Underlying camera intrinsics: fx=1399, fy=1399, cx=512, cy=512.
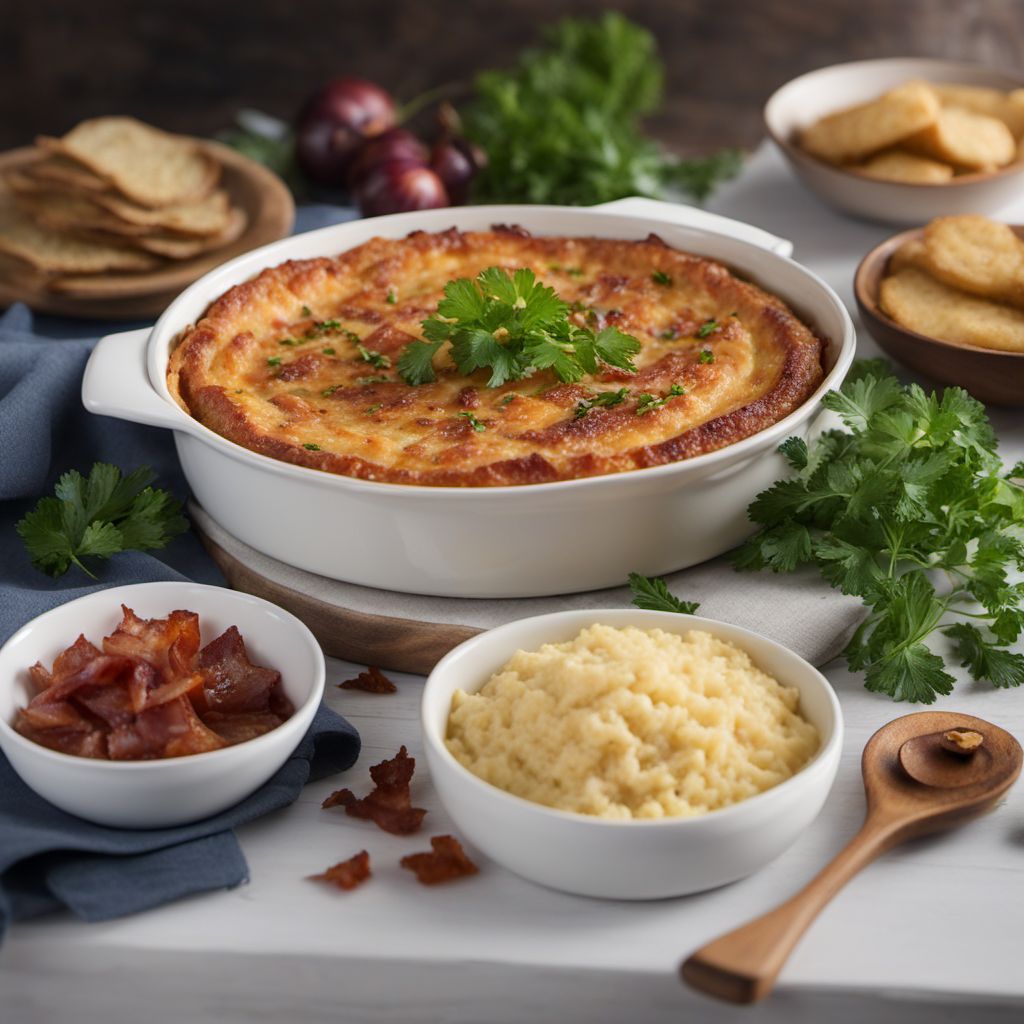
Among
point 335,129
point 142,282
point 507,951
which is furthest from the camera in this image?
point 335,129

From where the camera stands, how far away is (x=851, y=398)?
3275 mm

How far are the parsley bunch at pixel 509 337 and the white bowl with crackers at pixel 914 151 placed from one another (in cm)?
189

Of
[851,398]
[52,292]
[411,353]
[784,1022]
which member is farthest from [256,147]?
[784,1022]

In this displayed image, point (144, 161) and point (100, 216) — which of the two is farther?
point (144, 161)

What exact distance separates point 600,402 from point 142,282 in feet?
6.49

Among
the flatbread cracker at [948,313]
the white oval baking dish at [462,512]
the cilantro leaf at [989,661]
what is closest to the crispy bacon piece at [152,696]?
the white oval baking dish at [462,512]

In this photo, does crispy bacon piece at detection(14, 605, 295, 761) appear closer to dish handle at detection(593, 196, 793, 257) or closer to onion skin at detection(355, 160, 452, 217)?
dish handle at detection(593, 196, 793, 257)

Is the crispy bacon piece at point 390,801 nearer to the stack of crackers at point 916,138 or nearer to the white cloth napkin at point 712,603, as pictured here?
the white cloth napkin at point 712,603

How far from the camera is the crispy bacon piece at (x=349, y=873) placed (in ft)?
8.15

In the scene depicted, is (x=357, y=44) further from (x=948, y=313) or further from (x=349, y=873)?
(x=349, y=873)

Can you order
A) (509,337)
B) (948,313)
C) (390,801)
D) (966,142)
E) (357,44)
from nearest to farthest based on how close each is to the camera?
(390,801), (509,337), (948,313), (966,142), (357,44)

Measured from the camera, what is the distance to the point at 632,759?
236cm

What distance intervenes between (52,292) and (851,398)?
269cm

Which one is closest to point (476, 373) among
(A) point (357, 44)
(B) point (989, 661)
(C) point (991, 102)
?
(B) point (989, 661)
